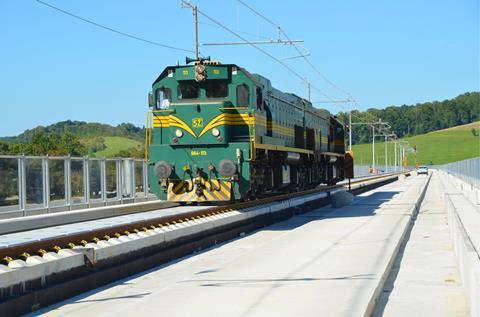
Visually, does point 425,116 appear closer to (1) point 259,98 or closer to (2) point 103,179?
(2) point 103,179

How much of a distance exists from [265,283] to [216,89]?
1133 centimetres

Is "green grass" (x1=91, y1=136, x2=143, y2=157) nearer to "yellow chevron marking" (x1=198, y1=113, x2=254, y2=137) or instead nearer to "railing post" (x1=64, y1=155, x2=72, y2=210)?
"railing post" (x1=64, y1=155, x2=72, y2=210)

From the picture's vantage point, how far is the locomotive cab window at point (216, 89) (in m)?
20.1

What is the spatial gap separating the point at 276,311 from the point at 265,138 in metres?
13.5

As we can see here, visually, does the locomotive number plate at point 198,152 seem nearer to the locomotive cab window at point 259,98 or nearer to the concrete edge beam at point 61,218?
the locomotive cab window at point 259,98

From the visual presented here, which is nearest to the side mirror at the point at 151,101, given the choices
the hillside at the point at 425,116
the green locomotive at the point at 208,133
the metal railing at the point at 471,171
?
the green locomotive at the point at 208,133

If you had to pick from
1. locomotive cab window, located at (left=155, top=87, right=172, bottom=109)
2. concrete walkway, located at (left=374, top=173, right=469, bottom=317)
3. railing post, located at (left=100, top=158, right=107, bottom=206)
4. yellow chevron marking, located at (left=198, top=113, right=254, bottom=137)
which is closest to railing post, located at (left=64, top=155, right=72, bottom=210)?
railing post, located at (left=100, top=158, right=107, bottom=206)

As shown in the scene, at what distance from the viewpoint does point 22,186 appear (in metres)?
20.7

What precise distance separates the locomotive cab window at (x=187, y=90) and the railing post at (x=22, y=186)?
197 inches

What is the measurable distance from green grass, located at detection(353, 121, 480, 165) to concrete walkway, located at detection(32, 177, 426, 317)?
4884 inches

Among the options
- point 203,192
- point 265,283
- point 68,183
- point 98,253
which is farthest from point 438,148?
point 265,283

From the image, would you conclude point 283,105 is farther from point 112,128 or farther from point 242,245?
point 112,128

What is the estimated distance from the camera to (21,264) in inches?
357

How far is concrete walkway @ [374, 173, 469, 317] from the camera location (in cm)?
888
